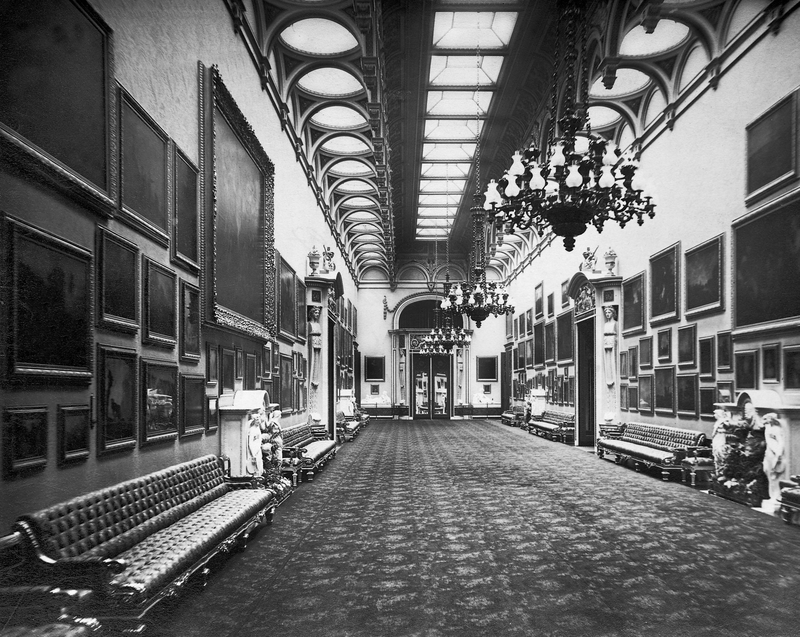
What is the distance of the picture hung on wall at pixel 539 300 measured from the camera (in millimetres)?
20172

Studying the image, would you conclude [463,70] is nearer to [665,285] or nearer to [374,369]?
[665,285]

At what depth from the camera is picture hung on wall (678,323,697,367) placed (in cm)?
991

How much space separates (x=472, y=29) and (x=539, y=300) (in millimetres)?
11317

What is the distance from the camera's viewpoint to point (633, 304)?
12.7m

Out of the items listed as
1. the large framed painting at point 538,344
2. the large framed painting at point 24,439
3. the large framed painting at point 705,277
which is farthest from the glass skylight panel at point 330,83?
the large framed painting at point 538,344

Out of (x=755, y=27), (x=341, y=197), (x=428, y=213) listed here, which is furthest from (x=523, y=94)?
(x=428, y=213)

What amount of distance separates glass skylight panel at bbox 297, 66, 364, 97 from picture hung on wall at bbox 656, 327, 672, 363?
22.4 ft

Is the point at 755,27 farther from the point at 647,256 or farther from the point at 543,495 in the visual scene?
the point at 543,495

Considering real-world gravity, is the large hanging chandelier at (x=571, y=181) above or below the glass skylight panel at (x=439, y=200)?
below

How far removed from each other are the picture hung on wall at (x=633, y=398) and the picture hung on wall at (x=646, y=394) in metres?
0.21

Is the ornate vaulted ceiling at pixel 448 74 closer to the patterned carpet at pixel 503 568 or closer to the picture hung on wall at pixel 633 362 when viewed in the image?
the picture hung on wall at pixel 633 362

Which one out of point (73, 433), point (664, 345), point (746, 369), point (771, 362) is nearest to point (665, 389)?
point (664, 345)

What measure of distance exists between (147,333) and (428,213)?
58.1 feet

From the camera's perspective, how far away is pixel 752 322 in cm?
812
